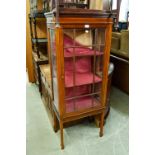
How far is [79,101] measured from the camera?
1856 mm

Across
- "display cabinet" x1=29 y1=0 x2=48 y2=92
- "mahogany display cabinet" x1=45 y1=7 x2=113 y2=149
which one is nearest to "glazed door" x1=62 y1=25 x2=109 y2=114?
"mahogany display cabinet" x1=45 y1=7 x2=113 y2=149

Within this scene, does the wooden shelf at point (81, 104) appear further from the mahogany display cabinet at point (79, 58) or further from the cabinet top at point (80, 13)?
the cabinet top at point (80, 13)

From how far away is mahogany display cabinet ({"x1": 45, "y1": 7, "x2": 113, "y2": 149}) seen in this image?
1.43 metres

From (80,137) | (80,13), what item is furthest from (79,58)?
(80,137)

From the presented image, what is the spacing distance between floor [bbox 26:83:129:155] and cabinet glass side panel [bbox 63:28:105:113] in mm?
460

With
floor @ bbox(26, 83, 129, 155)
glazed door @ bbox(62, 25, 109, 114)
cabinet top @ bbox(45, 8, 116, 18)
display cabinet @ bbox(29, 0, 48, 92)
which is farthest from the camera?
display cabinet @ bbox(29, 0, 48, 92)

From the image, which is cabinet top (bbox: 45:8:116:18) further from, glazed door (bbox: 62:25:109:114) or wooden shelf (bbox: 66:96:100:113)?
wooden shelf (bbox: 66:96:100:113)

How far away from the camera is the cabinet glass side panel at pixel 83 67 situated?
5.08 feet

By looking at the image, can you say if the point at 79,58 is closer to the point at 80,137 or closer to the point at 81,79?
the point at 81,79

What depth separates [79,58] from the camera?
168cm

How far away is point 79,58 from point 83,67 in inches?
5.1
